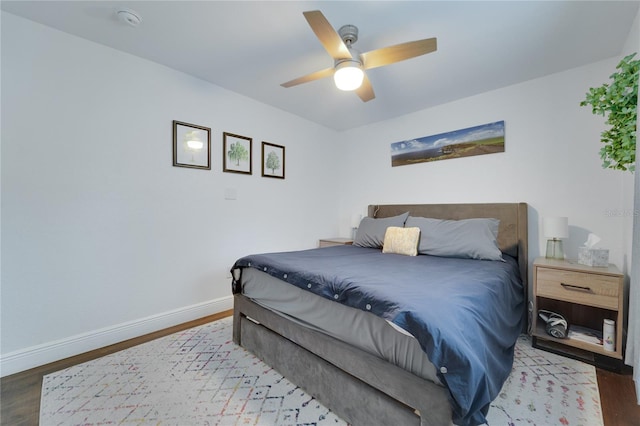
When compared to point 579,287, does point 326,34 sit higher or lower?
higher

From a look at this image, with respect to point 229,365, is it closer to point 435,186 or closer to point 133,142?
point 133,142

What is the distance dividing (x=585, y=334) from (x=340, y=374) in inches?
83.7

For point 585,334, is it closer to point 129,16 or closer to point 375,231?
point 375,231

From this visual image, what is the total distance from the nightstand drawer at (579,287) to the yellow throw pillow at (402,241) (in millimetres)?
986

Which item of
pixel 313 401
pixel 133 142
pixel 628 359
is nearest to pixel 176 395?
pixel 313 401

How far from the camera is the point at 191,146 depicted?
9.11 feet

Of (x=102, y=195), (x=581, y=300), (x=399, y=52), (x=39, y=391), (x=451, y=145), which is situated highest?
(x=399, y=52)

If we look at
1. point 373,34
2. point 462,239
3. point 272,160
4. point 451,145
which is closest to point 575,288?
point 462,239

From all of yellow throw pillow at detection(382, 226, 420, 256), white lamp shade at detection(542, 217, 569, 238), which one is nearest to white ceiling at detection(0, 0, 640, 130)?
white lamp shade at detection(542, 217, 569, 238)

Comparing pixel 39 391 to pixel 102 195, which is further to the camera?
pixel 102 195

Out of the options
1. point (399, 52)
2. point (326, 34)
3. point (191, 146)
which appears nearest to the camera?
point (326, 34)

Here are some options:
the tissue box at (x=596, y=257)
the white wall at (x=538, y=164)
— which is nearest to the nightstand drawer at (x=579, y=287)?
the tissue box at (x=596, y=257)

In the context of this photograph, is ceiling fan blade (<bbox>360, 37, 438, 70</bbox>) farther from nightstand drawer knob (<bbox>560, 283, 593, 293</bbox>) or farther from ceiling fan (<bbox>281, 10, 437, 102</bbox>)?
nightstand drawer knob (<bbox>560, 283, 593, 293</bbox>)

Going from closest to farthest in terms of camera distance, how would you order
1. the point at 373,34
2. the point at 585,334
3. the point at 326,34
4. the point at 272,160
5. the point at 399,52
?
the point at 326,34
the point at 399,52
the point at 373,34
the point at 585,334
the point at 272,160
